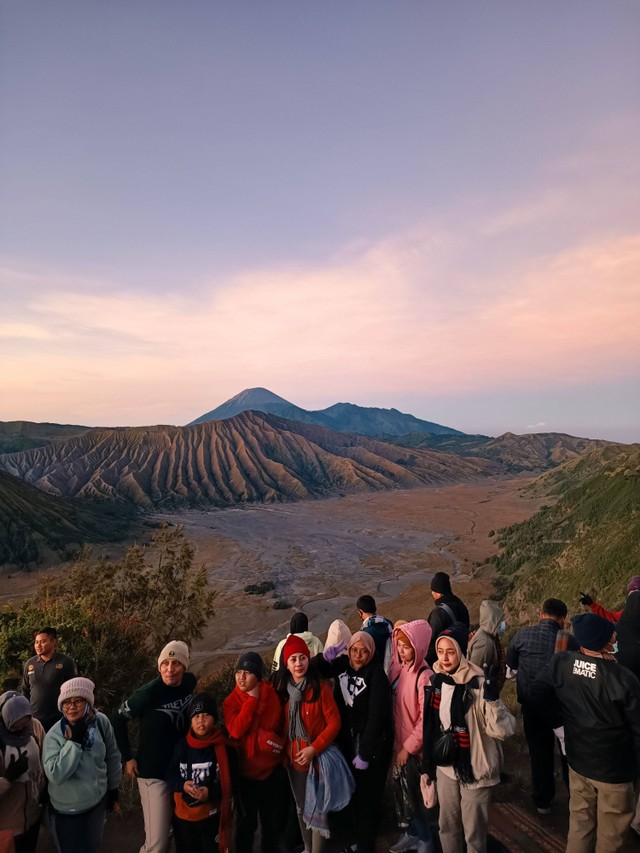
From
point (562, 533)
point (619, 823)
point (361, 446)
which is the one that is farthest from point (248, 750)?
point (361, 446)

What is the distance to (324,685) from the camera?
3.46 meters

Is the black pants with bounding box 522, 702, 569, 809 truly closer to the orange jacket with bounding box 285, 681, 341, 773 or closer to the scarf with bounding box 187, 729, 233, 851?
the orange jacket with bounding box 285, 681, 341, 773

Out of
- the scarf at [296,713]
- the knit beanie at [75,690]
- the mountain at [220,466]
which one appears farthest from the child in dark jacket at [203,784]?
the mountain at [220,466]

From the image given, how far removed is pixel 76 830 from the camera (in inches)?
129

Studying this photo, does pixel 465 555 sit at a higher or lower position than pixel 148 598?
lower

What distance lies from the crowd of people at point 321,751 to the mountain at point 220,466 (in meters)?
64.0

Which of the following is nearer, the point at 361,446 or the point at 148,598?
the point at 148,598

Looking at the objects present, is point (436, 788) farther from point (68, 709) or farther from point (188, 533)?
point (188, 533)

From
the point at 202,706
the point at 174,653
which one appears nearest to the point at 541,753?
the point at 202,706

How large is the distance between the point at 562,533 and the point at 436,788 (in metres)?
21.5

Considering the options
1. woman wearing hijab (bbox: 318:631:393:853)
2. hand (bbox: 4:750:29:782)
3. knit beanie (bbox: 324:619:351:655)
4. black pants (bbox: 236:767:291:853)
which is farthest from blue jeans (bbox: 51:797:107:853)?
knit beanie (bbox: 324:619:351:655)

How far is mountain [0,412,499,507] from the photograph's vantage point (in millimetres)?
67938

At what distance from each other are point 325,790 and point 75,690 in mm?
1854

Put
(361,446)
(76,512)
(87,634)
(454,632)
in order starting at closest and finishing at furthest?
(454,632), (87,634), (76,512), (361,446)
